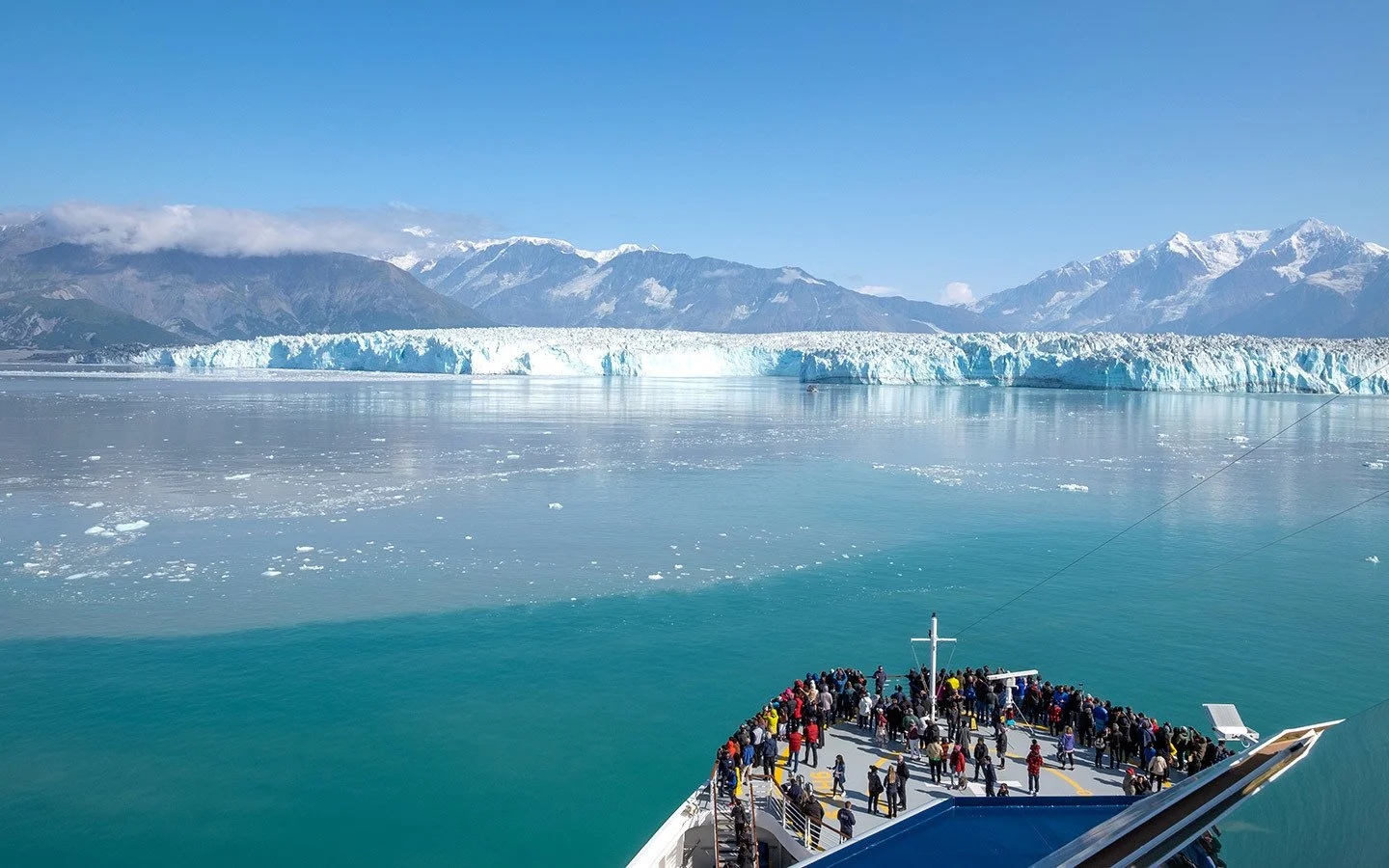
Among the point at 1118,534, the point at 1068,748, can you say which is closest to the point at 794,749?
the point at 1068,748

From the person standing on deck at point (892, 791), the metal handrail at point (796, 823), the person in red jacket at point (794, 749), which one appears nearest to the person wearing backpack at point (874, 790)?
the person standing on deck at point (892, 791)

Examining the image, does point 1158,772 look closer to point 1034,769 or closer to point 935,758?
point 1034,769

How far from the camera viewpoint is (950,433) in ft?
147

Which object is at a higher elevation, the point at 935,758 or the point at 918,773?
the point at 935,758

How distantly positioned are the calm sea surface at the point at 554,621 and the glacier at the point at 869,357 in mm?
39304

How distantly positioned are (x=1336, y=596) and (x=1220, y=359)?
60.6 m

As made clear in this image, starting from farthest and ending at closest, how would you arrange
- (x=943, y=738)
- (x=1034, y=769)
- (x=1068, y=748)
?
(x=943, y=738), (x=1068, y=748), (x=1034, y=769)

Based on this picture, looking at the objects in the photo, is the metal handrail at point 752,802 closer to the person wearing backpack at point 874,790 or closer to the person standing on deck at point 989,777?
the person wearing backpack at point 874,790

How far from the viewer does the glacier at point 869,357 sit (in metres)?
70.0

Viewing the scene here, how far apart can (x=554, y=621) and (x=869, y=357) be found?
71906 mm

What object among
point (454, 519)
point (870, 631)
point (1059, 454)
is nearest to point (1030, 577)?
point (870, 631)

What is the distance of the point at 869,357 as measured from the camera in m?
84.6

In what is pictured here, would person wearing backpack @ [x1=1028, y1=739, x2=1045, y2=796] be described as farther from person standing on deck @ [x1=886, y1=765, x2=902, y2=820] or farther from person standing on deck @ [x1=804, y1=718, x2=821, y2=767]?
person standing on deck @ [x1=804, y1=718, x2=821, y2=767]

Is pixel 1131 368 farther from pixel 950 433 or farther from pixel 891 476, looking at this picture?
pixel 891 476
